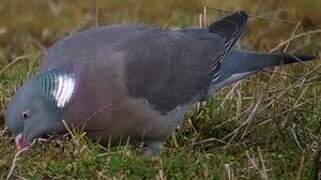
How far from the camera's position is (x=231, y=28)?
598 cm

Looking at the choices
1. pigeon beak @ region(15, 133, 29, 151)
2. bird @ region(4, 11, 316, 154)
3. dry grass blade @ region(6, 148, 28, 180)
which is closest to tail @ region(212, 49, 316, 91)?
bird @ region(4, 11, 316, 154)

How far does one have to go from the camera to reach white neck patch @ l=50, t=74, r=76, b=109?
16.2 ft

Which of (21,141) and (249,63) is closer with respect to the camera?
(21,141)

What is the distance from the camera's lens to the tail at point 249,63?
19.1 ft

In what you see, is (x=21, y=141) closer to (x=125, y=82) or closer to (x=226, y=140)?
(x=125, y=82)

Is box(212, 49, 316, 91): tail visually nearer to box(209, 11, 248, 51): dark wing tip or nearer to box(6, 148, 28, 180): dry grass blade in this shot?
box(209, 11, 248, 51): dark wing tip

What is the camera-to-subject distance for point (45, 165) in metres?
4.81

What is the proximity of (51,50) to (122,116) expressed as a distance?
0.52m

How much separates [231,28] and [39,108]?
1451 mm

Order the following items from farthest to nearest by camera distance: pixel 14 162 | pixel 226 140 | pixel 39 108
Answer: pixel 226 140
pixel 39 108
pixel 14 162

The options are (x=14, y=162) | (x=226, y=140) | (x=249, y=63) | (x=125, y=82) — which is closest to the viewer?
(x=14, y=162)

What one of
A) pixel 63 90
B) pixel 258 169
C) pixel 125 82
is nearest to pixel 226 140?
pixel 125 82

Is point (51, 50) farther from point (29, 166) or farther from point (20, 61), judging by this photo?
point (20, 61)

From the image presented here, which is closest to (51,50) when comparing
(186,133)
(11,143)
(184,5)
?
(11,143)
